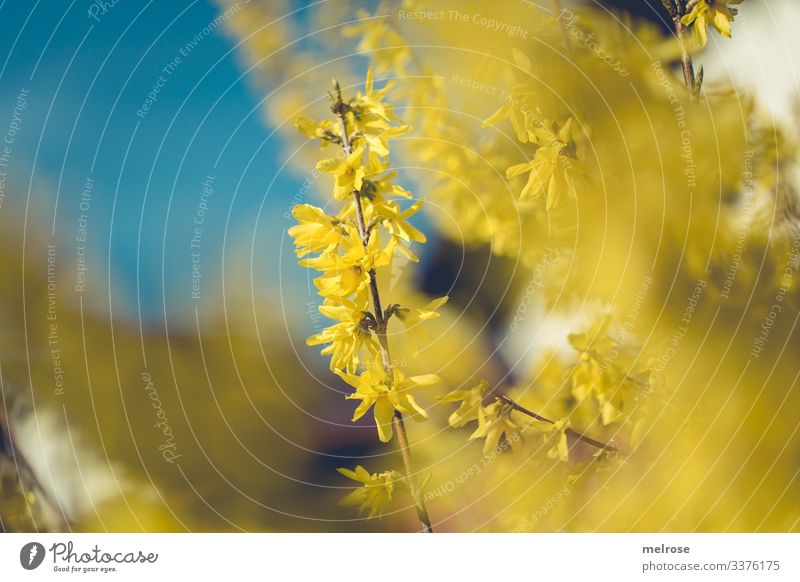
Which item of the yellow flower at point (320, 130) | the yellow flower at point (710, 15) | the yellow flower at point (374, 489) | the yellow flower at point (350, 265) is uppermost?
the yellow flower at point (710, 15)

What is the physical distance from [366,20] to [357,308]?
0.55 meters

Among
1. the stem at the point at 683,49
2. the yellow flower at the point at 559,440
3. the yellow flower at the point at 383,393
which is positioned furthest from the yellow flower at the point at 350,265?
the stem at the point at 683,49

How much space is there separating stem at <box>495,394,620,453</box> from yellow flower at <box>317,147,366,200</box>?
1.16 feet

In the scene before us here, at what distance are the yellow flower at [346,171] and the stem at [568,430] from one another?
0.35 m

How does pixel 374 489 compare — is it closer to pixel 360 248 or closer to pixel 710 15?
pixel 360 248

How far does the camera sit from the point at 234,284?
123 centimetres

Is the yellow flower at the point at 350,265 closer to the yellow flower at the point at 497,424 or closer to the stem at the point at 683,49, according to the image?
the yellow flower at the point at 497,424

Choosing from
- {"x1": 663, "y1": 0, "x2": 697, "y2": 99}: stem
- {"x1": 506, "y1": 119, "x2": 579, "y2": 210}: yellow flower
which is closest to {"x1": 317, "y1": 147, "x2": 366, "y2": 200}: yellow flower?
{"x1": 506, "y1": 119, "x2": 579, "y2": 210}: yellow flower

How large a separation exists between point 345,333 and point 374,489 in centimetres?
28

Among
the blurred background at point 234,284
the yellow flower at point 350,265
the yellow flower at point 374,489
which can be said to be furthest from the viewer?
the blurred background at point 234,284

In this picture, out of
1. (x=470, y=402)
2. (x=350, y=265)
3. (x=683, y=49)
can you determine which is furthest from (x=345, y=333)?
(x=683, y=49)
